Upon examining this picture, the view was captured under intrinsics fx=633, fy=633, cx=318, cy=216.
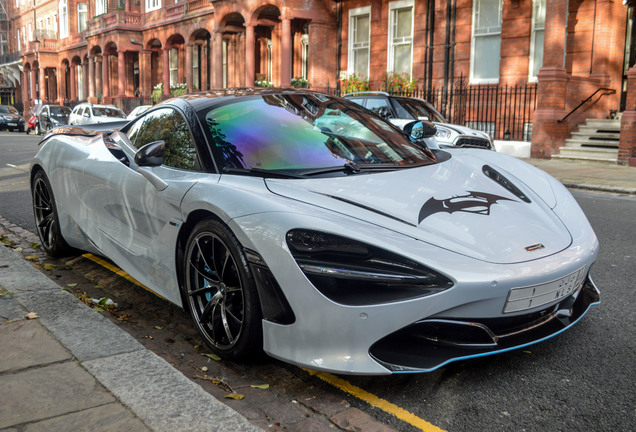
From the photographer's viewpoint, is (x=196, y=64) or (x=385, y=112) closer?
(x=385, y=112)

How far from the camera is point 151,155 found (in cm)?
387

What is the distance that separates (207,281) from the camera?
344 centimetres

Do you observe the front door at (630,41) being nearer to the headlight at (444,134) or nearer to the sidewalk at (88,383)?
the headlight at (444,134)

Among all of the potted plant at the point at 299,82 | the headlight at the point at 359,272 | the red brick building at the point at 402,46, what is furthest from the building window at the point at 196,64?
the headlight at the point at 359,272

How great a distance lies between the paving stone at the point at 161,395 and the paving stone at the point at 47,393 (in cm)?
7

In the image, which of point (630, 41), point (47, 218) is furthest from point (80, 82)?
point (47, 218)

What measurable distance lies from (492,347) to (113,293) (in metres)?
3.05

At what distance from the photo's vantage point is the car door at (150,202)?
145 inches

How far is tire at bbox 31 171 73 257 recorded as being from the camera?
17.9ft

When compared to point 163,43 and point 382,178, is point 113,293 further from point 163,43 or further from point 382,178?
point 163,43

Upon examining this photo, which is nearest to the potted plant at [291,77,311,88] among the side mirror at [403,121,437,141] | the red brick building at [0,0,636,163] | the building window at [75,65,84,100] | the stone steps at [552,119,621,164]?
the red brick building at [0,0,636,163]

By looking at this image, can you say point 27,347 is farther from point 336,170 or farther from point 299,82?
point 299,82

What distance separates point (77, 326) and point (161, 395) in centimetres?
112

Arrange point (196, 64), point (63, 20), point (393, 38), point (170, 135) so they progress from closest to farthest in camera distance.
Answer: point (170, 135), point (393, 38), point (196, 64), point (63, 20)
